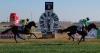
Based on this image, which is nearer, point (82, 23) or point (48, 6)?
point (82, 23)

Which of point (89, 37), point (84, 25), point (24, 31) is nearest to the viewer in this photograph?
point (84, 25)

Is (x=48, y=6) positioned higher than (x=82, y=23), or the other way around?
(x=48, y=6)

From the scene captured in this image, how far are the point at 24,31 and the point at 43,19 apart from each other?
6384 millimetres

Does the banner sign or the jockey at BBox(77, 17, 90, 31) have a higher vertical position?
the banner sign

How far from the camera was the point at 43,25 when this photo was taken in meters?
45.8

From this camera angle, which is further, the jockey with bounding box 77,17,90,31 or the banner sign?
the banner sign

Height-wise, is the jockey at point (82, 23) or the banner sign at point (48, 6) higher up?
the banner sign at point (48, 6)

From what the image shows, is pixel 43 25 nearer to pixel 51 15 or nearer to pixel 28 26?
pixel 51 15

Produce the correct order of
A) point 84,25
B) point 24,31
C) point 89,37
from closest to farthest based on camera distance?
point 84,25, point 24,31, point 89,37

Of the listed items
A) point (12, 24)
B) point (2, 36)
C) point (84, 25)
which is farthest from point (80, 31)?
point (2, 36)

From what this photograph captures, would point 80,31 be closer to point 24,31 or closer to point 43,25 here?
point 24,31

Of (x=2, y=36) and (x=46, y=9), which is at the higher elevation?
(x=46, y=9)

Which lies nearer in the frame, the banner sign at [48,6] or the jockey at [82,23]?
the jockey at [82,23]

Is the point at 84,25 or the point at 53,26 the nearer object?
the point at 84,25
